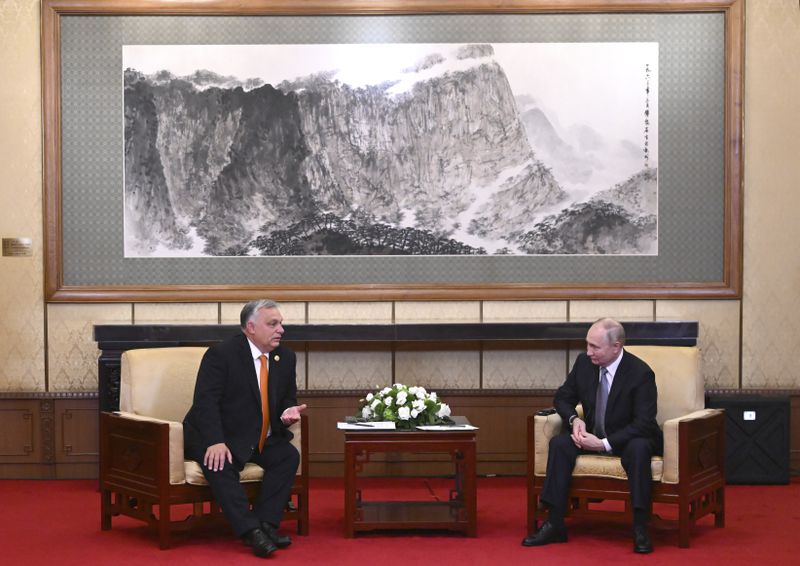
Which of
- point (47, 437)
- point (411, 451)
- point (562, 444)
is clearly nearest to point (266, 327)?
point (411, 451)

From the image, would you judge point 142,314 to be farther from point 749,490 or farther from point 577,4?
point 749,490

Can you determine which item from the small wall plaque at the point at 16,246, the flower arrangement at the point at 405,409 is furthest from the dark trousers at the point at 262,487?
the small wall plaque at the point at 16,246

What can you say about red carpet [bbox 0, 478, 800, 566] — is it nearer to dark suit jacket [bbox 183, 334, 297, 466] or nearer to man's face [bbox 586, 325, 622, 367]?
dark suit jacket [bbox 183, 334, 297, 466]

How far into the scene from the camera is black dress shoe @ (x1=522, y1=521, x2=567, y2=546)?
19.3ft

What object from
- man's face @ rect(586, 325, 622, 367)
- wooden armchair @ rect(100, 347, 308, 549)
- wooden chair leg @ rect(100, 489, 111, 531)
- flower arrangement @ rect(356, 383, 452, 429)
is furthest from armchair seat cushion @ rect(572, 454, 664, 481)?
wooden chair leg @ rect(100, 489, 111, 531)

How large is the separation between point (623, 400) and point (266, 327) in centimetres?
191

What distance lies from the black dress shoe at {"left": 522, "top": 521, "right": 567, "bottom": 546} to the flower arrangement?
77 cm

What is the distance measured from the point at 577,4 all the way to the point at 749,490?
3.39 metres

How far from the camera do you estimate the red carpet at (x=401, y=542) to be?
561 cm

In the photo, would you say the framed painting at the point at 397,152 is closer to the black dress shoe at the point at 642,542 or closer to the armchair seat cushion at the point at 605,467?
the armchair seat cushion at the point at 605,467

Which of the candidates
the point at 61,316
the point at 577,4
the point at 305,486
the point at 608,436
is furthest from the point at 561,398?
the point at 61,316

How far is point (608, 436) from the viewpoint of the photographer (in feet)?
19.8

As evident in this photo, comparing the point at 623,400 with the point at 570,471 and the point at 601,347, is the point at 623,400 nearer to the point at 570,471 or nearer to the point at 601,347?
the point at 601,347

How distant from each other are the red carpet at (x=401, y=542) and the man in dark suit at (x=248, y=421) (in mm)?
226
